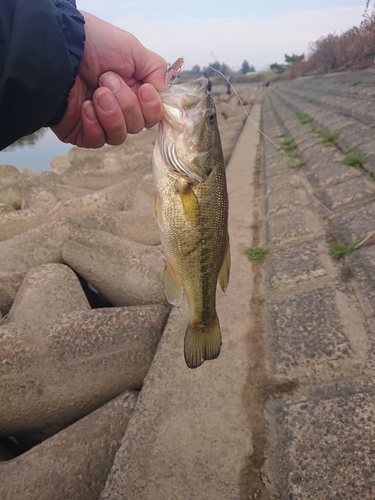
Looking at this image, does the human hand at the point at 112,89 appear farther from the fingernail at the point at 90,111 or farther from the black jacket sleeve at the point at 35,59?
the black jacket sleeve at the point at 35,59

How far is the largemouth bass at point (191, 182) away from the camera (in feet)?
5.97

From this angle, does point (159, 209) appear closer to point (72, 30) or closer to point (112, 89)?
point (112, 89)

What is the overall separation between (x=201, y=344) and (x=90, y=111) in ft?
4.28

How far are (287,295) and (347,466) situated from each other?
1383 mm

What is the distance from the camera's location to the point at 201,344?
1982mm

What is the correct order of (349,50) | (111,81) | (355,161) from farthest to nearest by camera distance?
(349,50) → (355,161) → (111,81)

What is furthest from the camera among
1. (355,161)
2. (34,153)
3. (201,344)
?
(34,153)

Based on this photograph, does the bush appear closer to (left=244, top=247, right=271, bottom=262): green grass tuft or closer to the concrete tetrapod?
(left=244, top=247, right=271, bottom=262): green grass tuft

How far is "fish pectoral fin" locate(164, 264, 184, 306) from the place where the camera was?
2.02 meters

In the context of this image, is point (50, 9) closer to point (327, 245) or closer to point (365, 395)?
point (365, 395)

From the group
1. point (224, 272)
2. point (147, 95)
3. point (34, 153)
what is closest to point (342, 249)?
point (224, 272)

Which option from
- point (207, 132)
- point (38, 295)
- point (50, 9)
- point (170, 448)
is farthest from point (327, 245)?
point (50, 9)

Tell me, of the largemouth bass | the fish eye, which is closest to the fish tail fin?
the largemouth bass

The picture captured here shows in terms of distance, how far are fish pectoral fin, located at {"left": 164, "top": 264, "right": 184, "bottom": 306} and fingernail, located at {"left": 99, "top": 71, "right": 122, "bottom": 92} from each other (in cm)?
93
